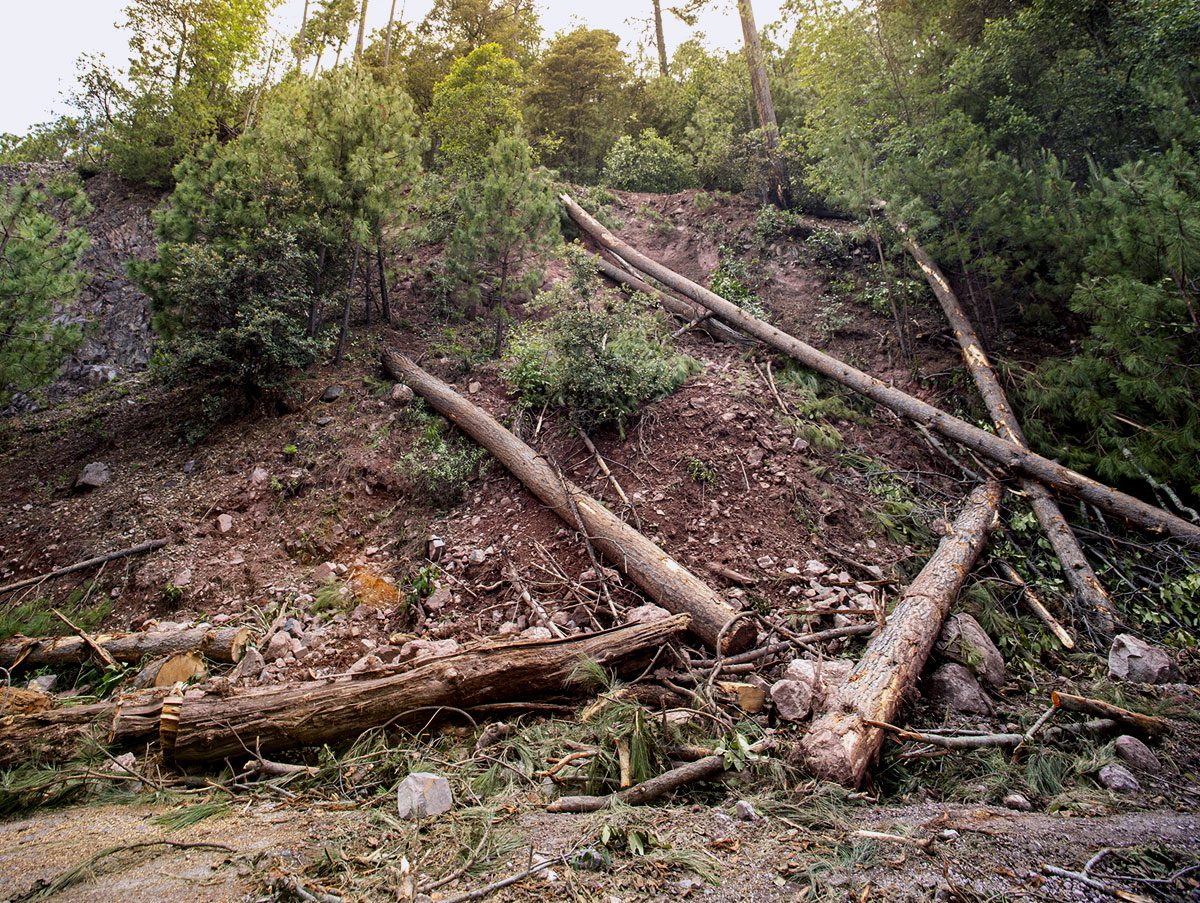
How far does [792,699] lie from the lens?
324 centimetres

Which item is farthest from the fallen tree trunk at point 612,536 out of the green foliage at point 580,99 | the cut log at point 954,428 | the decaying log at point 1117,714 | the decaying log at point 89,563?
the green foliage at point 580,99

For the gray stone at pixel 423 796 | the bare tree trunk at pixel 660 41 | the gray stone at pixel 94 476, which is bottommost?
the gray stone at pixel 423 796

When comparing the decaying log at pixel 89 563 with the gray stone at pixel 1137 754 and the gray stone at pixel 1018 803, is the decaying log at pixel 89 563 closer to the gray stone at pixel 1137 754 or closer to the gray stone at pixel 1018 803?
the gray stone at pixel 1018 803

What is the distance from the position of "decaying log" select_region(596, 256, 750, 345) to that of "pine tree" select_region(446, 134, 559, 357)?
3.58 feet

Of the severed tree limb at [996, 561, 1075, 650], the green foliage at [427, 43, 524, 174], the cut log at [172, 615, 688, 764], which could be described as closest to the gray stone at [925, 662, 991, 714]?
the severed tree limb at [996, 561, 1075, 650]

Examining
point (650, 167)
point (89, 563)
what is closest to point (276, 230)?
point (89, 563)

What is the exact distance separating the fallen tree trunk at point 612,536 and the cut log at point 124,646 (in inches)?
111

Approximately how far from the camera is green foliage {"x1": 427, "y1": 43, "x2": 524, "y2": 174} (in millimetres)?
10844

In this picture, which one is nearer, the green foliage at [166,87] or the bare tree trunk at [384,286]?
the bare tree trunk at [384,286]

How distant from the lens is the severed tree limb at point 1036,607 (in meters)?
4.21

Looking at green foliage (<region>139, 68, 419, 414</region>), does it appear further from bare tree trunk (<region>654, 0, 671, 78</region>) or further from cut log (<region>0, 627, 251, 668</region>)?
bare tree trunk (<region>654, 0, 671, 78</region>)

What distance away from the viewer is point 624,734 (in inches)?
116

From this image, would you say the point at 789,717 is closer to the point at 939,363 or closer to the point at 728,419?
the point at 728,419

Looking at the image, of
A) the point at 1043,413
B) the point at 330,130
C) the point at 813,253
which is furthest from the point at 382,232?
the point at 1043,413
